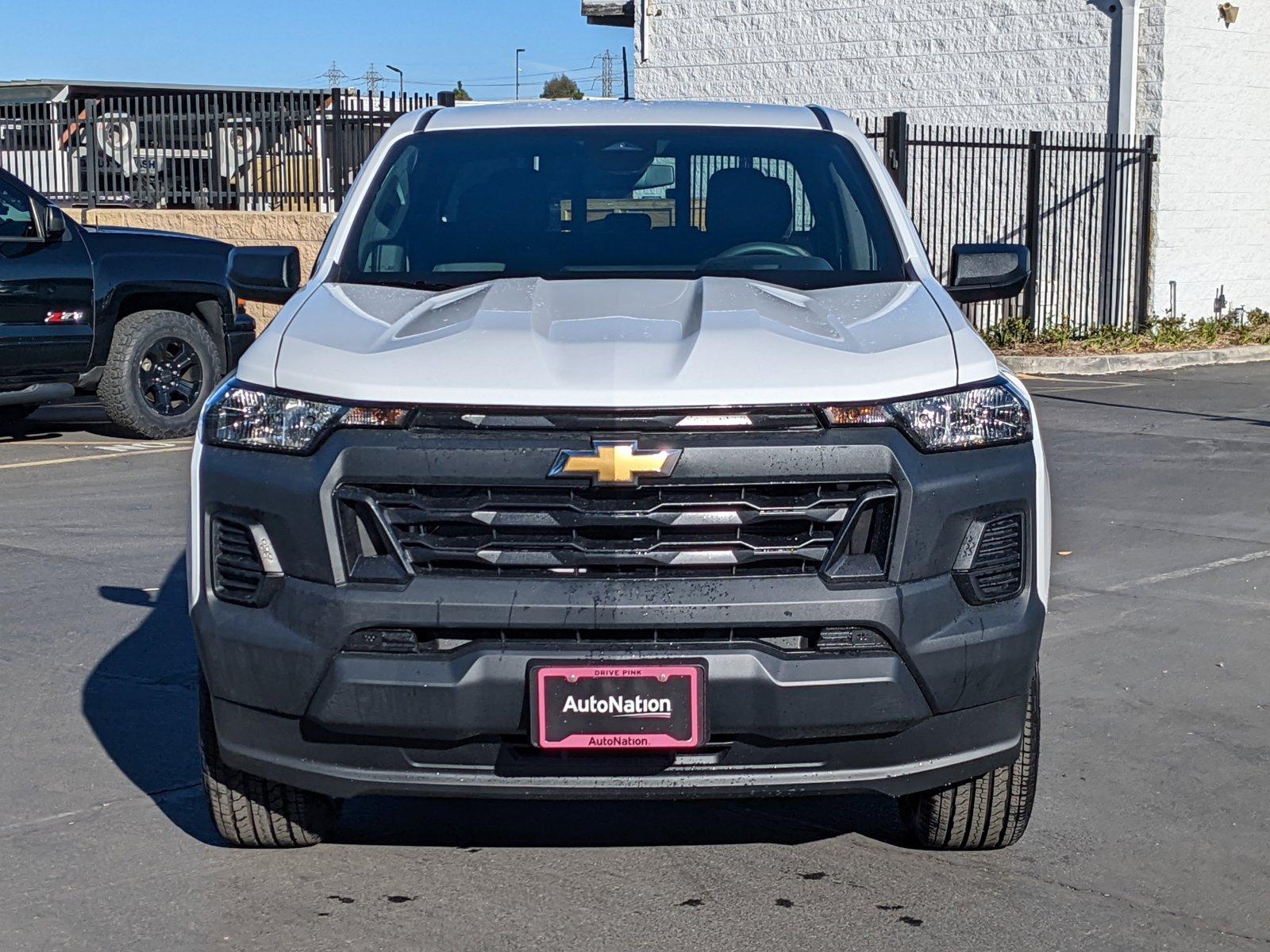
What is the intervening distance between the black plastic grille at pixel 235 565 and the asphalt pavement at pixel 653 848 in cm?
75

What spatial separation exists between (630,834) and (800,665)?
1096 mm

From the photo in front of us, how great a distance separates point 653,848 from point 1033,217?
16653 millimetres

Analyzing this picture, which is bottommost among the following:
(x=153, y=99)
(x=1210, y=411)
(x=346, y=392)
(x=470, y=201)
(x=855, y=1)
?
(x=1210, y=411)

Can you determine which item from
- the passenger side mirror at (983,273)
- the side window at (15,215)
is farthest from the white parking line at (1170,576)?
the side window at (15,215)

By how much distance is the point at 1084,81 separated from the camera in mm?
21406

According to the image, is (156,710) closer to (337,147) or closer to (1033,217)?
(337,147)

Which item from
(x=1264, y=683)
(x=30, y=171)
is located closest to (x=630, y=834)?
(x=1264, y=683)

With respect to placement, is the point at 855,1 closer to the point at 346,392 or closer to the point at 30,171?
the point at 30,171

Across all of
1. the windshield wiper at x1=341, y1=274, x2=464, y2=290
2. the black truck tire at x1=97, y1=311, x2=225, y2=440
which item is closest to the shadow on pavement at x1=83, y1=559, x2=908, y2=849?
the windshield wiper at x1=341, y1=274, x2=464, y2=290

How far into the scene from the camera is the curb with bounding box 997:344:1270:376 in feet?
59.0

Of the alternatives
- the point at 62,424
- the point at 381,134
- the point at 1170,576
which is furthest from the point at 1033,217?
the point at 1170,576

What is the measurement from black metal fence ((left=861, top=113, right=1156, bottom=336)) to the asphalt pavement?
13.7 meters

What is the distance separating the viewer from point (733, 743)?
3523 millimetres

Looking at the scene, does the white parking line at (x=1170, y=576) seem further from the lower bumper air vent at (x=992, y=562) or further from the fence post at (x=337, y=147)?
the fence post at (x=337, y=147)
